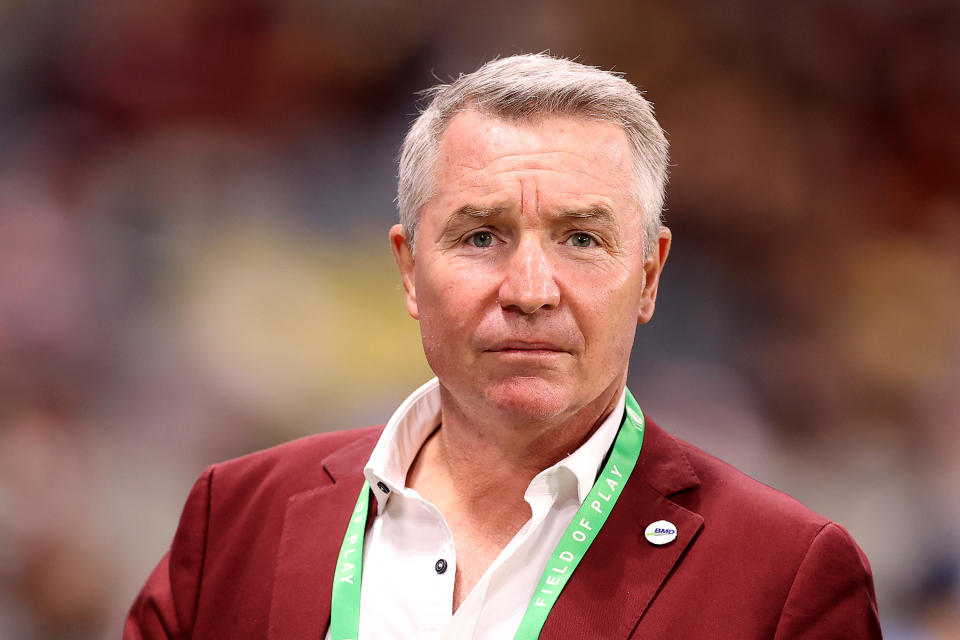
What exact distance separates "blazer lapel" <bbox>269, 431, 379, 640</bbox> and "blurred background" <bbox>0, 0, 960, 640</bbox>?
4.39ft

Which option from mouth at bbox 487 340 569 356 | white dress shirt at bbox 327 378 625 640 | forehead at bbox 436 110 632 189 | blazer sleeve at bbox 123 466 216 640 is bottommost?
blazer sleeve at bbox 123 466 216 640

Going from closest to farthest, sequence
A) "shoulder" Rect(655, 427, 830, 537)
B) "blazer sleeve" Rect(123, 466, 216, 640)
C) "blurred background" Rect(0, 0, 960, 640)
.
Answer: "shoulder" Rect(655, 427, 830, 537)
"blazer sleeve" Rect(123, 466, 216, 640)
"blurred background" Rect(0, 0, 960, 640)

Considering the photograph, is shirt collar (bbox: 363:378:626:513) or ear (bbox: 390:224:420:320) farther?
ear (bbox: 390:224:420:320)

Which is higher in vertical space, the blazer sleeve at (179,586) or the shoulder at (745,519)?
the shoulder at (745,519)

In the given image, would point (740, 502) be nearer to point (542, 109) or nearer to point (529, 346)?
point (529, 346)

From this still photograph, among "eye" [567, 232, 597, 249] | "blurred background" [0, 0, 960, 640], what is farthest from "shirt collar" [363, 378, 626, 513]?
"blurred background" [0, 0, 960, 640]

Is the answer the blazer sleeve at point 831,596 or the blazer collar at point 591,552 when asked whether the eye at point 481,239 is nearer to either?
the blazer collar at point 591,552

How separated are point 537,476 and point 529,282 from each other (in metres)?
0.37

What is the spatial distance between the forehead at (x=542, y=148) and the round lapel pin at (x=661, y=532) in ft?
2.06

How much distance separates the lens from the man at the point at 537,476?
1.84 m

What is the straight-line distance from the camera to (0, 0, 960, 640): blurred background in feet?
11.0

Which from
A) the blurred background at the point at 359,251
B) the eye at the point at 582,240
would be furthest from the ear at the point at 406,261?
the blurred background at the point at 359,251

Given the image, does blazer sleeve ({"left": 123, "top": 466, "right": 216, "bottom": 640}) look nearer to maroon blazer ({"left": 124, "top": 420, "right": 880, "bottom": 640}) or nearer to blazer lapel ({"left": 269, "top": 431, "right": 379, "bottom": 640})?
maroon blazer ({"left": 124, "top": 420, "right": 880, "bottom": 640})

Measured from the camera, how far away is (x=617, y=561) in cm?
190
